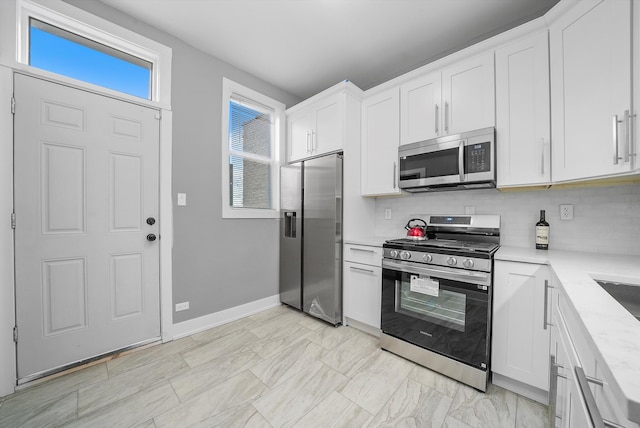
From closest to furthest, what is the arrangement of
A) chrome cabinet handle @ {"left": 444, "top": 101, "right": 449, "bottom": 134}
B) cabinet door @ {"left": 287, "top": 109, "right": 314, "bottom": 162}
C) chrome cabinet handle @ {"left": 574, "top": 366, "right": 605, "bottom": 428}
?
1. chrome cabinet handle @ {"left": 574, "top": 366, "right": 605, "bottom": 428}
2. chrome cabinet handle @ {"left": 444, "top": 101, "right": 449, "bottom": 134}
3. cabinet door @ {"left": 287, "top": 109, "right": 314, "bottom": 162}

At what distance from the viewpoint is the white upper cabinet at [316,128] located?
2.62 m

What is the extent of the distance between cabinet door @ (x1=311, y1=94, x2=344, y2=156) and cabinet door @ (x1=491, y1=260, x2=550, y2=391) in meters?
1.81

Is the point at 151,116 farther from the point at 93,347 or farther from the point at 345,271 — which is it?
the point at 345,271

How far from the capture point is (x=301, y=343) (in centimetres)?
224

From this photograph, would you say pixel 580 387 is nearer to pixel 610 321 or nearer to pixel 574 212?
pixel 610 321

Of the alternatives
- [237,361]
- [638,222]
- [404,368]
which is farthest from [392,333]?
A: [638,222]

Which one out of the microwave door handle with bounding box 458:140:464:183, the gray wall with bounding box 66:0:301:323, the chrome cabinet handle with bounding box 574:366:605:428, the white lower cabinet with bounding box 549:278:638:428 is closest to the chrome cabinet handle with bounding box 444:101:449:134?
the microwave door handle with bounding box 458:140:464:183

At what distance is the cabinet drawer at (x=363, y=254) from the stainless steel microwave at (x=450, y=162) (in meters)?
0.69

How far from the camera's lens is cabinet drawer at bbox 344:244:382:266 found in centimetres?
233

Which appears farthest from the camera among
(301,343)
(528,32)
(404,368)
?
(301,343)

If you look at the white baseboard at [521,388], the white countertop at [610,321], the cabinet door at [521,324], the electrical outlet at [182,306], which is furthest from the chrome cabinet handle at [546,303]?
the electrical outlet at [182,306]

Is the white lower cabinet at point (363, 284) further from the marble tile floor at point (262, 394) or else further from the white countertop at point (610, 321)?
the white countertop at point (610, 321)

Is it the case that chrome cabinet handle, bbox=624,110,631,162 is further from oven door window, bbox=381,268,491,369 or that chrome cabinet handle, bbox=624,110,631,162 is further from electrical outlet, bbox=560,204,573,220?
oven door window, bbox=381,268,491,369

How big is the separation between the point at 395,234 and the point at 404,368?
1.34 meters
